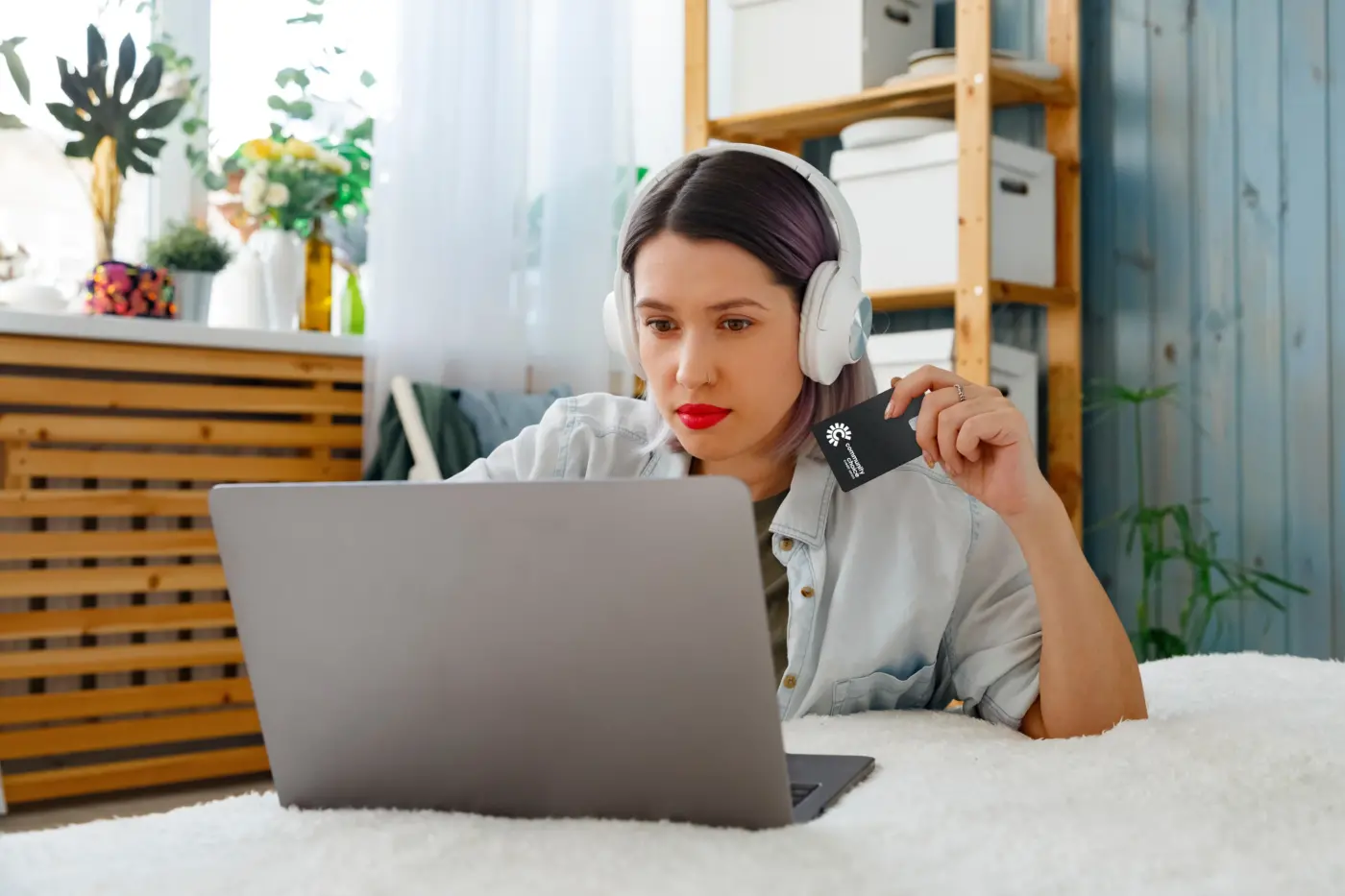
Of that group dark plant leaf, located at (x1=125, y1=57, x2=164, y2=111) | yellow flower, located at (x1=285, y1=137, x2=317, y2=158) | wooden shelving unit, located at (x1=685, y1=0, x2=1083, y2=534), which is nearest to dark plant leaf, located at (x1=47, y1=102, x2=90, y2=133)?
dark plant leaf, located at (x1=125, y1=57, x2=164, y2=111)

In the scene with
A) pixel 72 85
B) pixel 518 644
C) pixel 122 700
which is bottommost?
pixel 122 700

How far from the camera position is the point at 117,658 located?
253 centimetres

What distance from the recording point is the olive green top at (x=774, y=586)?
1.21 m

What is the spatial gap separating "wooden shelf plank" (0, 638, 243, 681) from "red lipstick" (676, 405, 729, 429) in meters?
1.47

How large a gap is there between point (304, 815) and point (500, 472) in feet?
2.05

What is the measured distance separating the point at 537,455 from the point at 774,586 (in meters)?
0.27

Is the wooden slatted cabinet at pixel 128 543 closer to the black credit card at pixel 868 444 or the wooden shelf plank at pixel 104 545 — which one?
the wooden shelf plank at pixel 104 545

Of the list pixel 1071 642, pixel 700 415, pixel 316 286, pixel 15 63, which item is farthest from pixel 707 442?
pixel 15 63

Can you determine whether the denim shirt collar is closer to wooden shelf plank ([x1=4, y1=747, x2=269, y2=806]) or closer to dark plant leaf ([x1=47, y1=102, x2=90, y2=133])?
wooden shelf plank ([x1=4, y1=747, x2=269, y2=806])

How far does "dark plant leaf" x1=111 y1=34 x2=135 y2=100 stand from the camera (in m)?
2.73

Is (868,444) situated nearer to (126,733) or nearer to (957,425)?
(957,425)

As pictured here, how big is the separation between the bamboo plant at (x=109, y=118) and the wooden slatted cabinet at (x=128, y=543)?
37 cm

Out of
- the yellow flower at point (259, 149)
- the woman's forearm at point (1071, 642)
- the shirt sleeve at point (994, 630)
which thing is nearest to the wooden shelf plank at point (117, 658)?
the yellow flower at point (259, 149)

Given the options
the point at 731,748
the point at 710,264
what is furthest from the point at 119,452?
the point at 731,748
